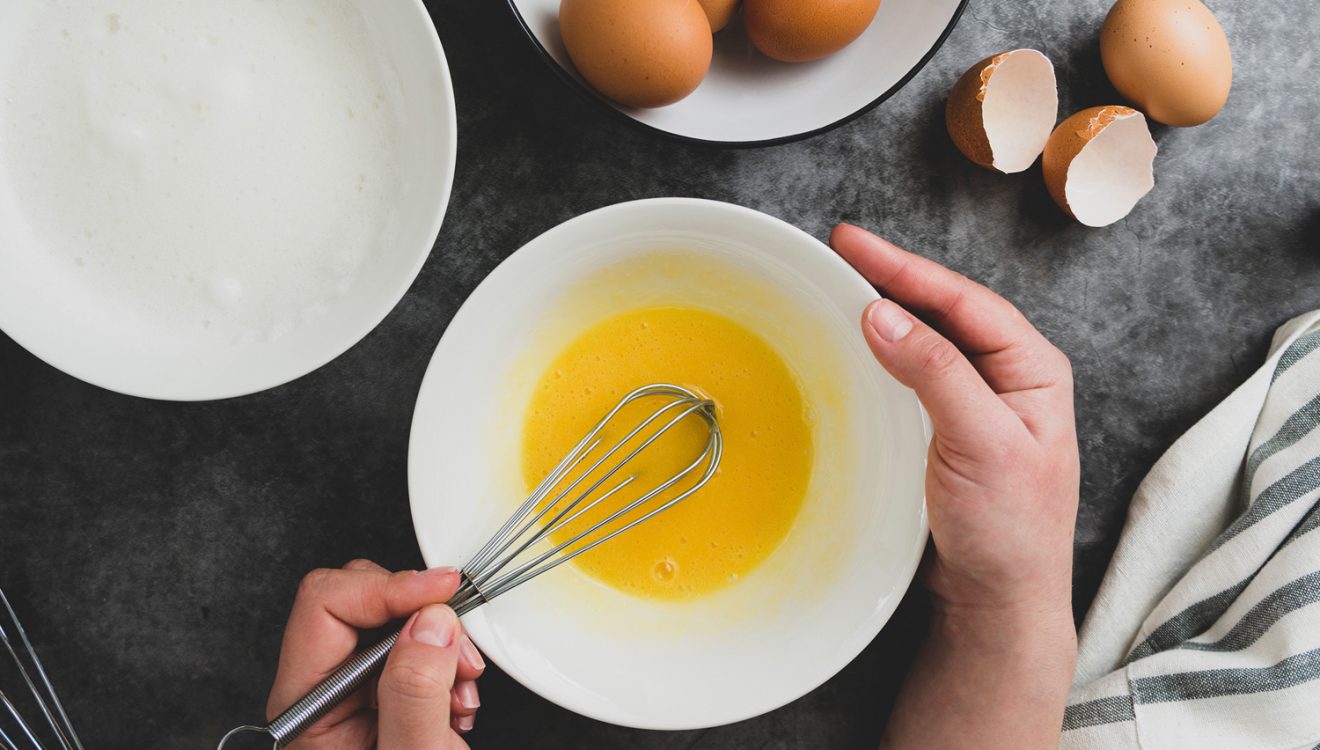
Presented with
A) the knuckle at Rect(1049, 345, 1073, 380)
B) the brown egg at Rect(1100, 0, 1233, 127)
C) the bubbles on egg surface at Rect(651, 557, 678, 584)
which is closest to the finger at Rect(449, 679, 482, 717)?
the bubbles on egg surface at Rect(651, 557, 678, 584)

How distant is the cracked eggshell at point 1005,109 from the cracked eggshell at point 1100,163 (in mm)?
28

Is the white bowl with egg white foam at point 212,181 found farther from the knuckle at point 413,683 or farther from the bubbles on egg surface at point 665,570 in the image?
the bubbles on egg surface at point 665,570

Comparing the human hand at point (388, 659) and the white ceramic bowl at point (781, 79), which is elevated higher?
the white ceramic bowl at point (781, 79)

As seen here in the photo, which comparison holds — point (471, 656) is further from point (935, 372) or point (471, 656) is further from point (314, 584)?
point (935, 372)

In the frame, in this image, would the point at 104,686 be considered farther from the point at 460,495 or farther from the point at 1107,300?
the point at 1107,300

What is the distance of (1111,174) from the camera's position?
1.05m

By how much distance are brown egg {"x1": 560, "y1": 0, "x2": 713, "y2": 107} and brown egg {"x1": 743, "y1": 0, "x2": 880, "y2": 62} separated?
0.21 feet

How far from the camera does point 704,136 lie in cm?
95

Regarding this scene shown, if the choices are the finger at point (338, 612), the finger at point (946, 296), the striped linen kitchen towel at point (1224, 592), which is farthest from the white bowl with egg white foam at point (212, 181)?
the striped linen kitchen towel at point (1224, 592)

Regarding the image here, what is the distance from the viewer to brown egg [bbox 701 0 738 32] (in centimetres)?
93

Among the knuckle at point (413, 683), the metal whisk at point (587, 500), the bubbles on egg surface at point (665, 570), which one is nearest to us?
the knuckle at point (413, 683)

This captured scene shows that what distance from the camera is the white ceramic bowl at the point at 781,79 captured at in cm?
93

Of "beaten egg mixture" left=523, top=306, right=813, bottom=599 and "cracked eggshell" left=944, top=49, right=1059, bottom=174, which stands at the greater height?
"cracked eggshell" left=944, top=49, right=1059, bottom=174

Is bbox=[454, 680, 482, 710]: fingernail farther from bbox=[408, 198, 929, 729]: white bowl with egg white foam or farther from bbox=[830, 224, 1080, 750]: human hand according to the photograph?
bbox=[830, 224, 1080, 750]: human hand
